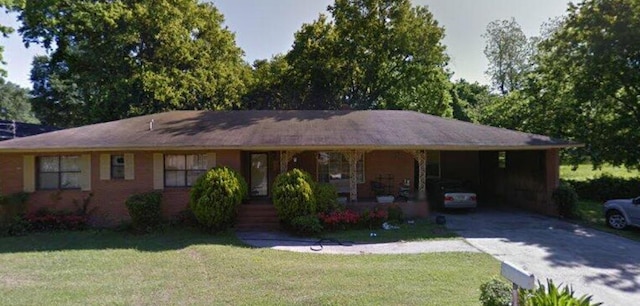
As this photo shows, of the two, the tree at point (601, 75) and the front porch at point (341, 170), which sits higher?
the tree at point (601, 75)

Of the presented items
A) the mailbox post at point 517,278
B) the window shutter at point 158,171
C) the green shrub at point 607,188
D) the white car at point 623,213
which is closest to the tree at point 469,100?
the green shrub at point 607,188

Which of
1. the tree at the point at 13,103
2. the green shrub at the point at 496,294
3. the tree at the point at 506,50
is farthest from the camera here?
the tree at the point at 13,103

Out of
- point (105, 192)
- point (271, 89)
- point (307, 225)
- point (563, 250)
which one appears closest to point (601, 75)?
point (563, 250)

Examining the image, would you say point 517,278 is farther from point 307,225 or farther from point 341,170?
point 341,170

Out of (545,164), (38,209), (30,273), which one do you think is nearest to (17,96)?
(38,209)

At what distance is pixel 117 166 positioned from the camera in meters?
13.2

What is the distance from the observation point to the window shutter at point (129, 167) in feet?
42.9

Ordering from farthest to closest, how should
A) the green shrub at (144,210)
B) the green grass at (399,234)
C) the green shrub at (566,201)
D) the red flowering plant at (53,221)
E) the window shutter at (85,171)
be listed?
the green shrub at (566,201)
the window shutter at (85,171)
the red flowering plant at (53,221)
the green shrub at (144,210)
the green grass at (399,234)

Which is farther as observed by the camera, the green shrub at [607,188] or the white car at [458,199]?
the green shrub at [607,188]

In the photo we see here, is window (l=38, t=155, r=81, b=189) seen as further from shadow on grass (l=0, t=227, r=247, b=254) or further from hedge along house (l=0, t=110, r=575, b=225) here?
shadow on grass (l=0, t=227, r=247, b=254)

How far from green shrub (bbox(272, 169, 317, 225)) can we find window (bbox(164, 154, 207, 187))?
10.7ft

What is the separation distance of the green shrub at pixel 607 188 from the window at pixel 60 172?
870 inches

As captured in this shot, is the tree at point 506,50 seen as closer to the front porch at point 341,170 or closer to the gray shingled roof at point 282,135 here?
the gray shingled roof at point 282,135

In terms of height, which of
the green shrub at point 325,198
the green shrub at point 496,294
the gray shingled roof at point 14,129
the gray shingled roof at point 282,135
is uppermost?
the gray shingled roof at point 14,129
